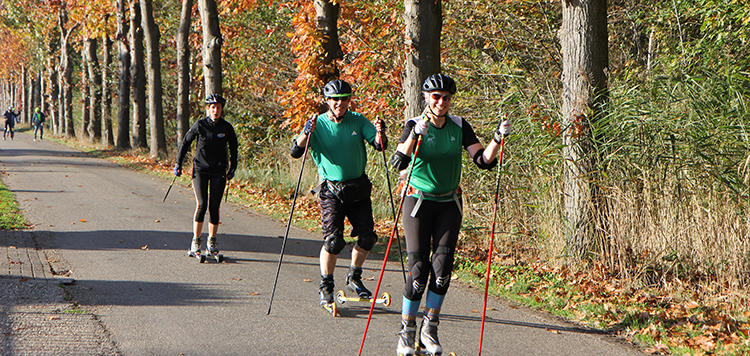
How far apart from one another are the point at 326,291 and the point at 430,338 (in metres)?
1.64

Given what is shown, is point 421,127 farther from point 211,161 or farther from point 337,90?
point 211,161

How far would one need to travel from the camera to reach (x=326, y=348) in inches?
189

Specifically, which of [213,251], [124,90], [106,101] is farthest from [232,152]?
[106,101]

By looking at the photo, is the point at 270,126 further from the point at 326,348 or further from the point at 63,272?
the point at 326,348

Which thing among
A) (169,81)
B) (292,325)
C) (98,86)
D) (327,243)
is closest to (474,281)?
(327,243)

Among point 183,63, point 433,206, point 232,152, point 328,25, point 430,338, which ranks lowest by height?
point 430,338

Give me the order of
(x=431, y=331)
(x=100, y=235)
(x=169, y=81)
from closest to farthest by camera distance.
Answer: (x=431, y=331) → (x=100, y=235) → (x=169, y=81)

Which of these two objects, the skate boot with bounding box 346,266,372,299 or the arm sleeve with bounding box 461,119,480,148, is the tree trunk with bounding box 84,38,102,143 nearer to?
the skate boot with bounding box 346,266,372,299

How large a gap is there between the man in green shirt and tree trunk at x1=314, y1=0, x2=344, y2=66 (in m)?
7.14

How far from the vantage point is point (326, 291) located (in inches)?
233

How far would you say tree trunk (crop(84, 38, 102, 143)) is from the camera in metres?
30.6

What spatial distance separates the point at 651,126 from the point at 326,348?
4.45m

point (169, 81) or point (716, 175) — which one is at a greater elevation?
point (169, 81)

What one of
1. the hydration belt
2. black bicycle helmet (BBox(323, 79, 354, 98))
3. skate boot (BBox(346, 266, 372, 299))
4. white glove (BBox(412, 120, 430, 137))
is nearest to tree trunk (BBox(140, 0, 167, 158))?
skate boot (BBox(346, 266, 372, 299))
